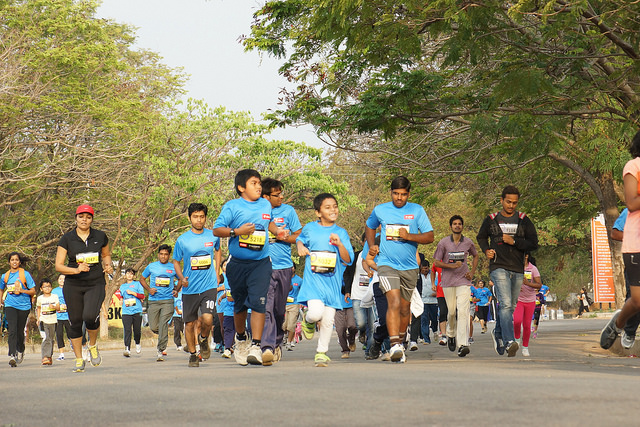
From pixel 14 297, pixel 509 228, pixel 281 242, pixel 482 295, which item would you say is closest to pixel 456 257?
pixel 509 228

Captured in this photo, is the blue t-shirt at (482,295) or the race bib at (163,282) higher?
the blue t-shirt at (482,295)

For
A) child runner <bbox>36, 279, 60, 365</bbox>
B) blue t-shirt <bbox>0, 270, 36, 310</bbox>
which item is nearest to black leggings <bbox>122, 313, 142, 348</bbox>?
child runner <bbox>36, 279, 60, 365</bbox>

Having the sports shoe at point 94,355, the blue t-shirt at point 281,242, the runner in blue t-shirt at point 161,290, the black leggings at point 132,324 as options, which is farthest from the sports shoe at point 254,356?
the black leggings at point 132,324

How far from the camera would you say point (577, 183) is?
2536cm

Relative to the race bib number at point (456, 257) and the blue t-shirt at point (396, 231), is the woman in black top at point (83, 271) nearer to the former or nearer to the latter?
the blue t-shirt at point (396, 231)

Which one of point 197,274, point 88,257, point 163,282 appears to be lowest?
point 197,274

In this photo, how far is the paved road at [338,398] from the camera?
17.6 ft

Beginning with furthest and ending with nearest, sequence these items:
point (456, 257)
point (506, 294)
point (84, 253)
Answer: point (456, 257)
point (506, 294)
point (84, 253)

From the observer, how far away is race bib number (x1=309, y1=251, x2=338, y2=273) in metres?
11.1

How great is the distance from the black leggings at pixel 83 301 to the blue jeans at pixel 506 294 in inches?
187

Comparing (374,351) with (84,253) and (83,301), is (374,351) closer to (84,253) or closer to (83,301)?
(83,301)

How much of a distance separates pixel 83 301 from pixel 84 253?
0.55 metres

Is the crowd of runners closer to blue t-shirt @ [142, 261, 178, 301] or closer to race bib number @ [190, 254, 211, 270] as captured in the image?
race bib number @ [190, 254, 211, 270]

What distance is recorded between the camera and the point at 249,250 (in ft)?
34.4
